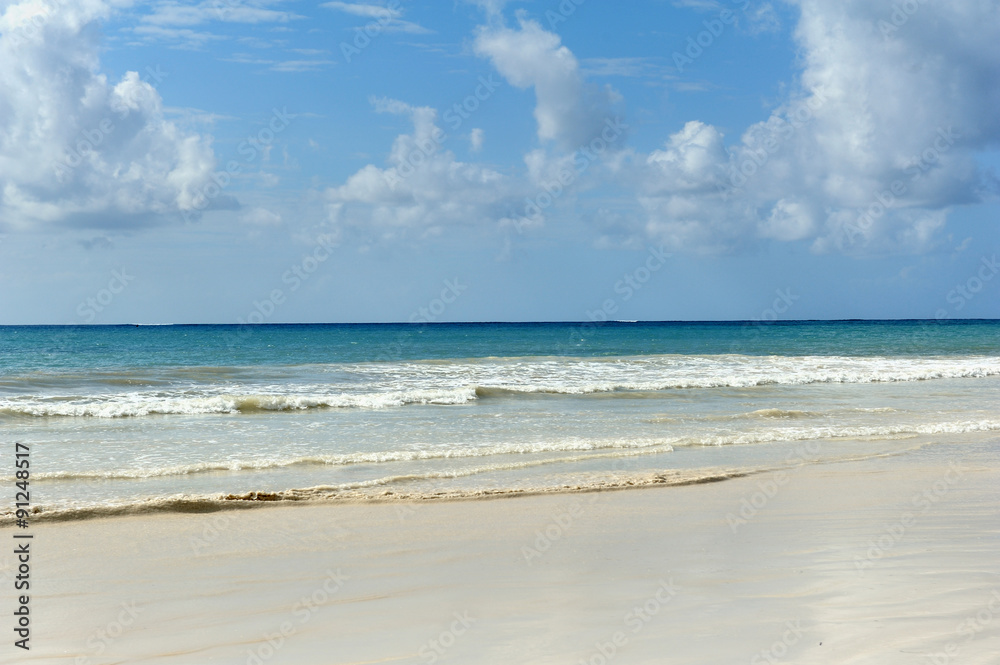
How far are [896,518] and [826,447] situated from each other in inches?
195

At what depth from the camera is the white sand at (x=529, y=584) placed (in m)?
4.21

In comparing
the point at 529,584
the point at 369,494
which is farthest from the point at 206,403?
the point at 529,584

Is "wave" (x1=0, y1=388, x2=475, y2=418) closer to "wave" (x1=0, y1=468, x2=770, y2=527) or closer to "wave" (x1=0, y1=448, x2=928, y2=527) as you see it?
"wave" (x1=0, y1=448, x2=928, y2=527)

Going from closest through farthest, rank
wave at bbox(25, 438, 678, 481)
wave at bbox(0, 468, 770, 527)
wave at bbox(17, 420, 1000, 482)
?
1. wave at bbox(0, 468, 770, 527)
2. wave at bbox(25, 438, 678, 481)
3. wave at bbox(17, 420, 1000, 482)

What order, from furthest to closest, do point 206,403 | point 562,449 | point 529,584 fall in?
1. point 206,403
2. point 562,449
3. point 529,584

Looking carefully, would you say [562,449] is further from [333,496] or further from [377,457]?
[333,496]

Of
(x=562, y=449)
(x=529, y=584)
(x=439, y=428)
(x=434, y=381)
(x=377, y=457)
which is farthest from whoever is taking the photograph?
(x=434, y=381)

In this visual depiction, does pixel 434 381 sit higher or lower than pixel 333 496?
higher

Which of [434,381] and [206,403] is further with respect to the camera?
[434,381]

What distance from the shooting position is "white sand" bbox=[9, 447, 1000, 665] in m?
4.21

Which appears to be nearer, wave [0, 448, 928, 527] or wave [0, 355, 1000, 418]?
wave [0, 448, 928, 527]

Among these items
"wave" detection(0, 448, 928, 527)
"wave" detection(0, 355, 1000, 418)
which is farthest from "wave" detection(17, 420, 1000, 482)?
"wave" detection(0, 355, 1000, 418)

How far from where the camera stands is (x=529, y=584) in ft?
17.2

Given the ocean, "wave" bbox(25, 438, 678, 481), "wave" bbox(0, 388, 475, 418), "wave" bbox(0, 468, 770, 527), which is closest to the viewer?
"wave" bbox(0, 468, 770, 527)
